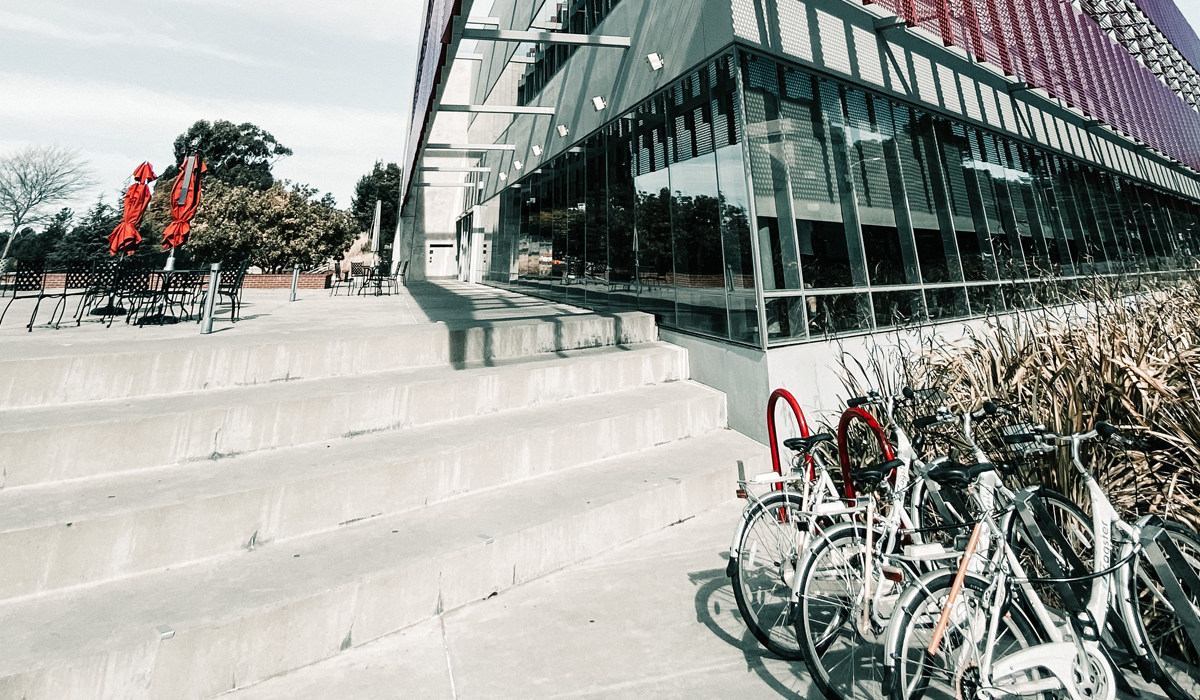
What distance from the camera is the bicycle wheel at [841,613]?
2.20m

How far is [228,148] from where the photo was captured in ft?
237

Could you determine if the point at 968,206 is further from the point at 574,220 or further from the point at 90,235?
the point at 90,235

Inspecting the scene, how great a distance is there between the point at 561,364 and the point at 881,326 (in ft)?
13.0

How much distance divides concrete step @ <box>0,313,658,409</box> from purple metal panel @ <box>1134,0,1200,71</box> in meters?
21.8

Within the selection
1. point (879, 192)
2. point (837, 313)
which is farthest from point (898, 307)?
point (879, 192)

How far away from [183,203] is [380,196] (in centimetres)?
6161

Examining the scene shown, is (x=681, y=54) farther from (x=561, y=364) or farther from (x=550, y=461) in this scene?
(x=550, y=461)

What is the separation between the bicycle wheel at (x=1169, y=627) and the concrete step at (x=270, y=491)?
10.6 ft

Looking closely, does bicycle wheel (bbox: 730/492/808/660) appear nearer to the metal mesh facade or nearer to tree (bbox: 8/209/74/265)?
the metal mesh facade

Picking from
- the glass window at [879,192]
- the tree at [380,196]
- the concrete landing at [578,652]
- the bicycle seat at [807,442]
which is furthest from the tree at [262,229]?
the bicycle seat at [807,442]

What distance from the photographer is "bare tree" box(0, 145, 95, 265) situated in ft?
124

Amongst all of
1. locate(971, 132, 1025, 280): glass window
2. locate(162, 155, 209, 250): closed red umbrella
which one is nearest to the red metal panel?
locate(971, 132, 1025, 280): glass window

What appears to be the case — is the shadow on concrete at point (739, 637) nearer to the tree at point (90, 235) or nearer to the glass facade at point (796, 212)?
the glass facade at point (796, 212)

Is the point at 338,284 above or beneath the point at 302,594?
above
